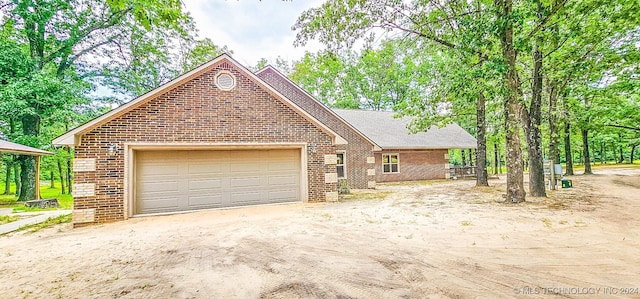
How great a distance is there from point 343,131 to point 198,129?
8.87 m

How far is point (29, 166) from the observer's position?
1491 centimetres

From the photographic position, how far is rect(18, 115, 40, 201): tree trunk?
1458 centimetres

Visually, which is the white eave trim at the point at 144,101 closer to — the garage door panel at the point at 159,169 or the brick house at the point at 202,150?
the brick house at the point at 202,150

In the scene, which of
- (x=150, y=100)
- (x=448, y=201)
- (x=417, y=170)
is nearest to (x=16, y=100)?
(x=150, y=100)

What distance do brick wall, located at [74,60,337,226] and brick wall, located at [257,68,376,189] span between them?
216 inches

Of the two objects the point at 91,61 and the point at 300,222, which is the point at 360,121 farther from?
the point at 91,61

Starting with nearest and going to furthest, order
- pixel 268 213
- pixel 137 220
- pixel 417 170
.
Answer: pixel 137 220
pixel 268 213
pixel 417 170

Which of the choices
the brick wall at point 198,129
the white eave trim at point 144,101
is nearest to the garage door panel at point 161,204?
the brick wall at point 198,129

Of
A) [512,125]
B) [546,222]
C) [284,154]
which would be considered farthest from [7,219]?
[512,125]

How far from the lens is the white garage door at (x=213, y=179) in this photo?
8.46m

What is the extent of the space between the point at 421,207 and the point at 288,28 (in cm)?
744

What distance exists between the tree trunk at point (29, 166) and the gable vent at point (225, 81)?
1290 cm

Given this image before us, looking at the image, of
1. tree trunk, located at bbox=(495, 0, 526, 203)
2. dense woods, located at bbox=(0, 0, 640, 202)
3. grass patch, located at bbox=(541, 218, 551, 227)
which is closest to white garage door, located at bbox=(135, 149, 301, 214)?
dense woods, located at bbox=(0, 0, 640, 202)

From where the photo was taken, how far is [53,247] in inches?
217
